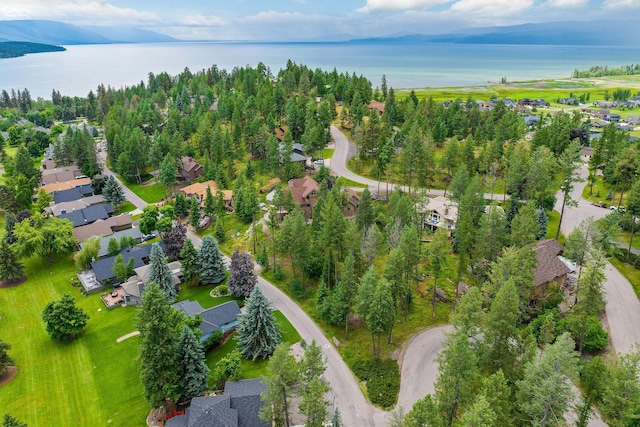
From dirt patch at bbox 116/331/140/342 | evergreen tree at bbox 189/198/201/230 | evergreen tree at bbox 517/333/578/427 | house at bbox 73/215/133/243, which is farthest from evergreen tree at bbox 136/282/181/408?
house at bbox 73/215/133/243

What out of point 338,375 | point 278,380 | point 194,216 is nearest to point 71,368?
point 278,380

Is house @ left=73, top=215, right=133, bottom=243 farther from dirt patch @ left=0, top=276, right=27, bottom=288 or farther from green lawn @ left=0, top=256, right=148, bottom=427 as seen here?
green lawn @ left=0, top=256, right=148, bottom=427

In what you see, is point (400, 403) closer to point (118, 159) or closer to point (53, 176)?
point (118, 159)

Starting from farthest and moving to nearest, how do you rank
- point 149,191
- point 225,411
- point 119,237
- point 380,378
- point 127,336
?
point 149,191 < point 119,237 < point 127,336 < point 380,378 < point 225,411

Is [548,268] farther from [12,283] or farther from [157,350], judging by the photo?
[12,283]

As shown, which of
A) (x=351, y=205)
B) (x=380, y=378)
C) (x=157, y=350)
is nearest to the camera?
(x=157, y=350)

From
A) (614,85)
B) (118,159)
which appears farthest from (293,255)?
(614,85)

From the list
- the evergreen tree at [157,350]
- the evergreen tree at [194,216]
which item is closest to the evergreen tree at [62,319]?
the evergreen tree at [157,350]
